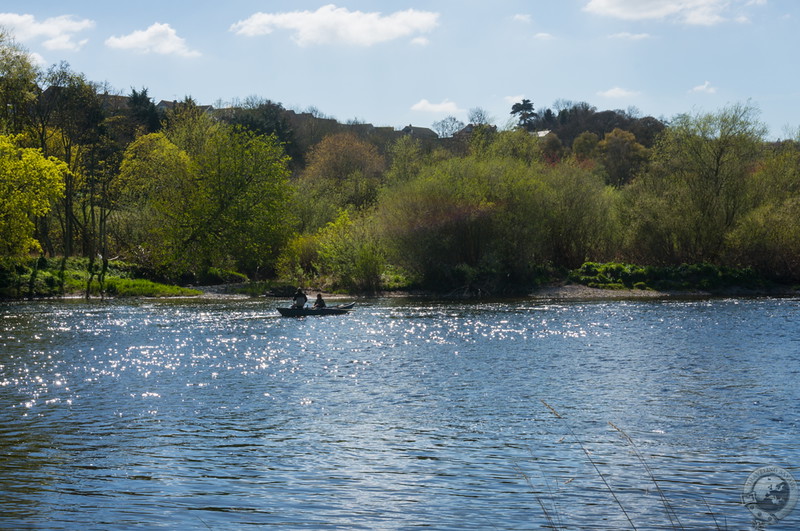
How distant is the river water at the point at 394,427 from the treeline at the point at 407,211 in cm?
1913

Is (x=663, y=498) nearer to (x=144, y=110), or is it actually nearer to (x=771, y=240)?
(x=771, y=240)

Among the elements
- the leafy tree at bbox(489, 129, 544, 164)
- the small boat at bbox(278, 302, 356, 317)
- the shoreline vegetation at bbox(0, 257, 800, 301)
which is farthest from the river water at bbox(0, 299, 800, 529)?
the leafy tree at bbox(489, 129, 544, 164)

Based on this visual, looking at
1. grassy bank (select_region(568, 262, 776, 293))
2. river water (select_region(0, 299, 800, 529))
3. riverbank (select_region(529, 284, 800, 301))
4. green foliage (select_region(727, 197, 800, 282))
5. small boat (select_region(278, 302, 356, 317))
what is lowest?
river water (select_region(0, 299, 800, 529))

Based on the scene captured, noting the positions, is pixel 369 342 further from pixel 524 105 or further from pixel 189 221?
pixel 524 105

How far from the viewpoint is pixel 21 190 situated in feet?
149

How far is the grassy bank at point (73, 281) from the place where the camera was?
157 feet

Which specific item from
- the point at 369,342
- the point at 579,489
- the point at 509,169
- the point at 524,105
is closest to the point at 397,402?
the point at 579,489

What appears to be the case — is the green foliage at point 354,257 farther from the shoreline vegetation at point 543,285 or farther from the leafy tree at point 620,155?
the leafy tree at point 620,155

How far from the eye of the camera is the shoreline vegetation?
50.7 metres

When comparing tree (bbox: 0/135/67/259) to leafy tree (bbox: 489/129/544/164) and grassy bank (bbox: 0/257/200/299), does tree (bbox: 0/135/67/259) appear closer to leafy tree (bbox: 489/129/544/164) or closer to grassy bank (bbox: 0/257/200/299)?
grassy bank (bbox: 0/257/200/299)

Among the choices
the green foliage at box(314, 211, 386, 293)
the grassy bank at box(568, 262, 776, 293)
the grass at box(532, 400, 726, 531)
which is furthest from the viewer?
the green foliage at box(314, 211, 386, 293)

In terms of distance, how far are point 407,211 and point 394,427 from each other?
36205 mm

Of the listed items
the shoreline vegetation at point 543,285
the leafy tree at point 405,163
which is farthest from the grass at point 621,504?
the leafy tree at point 405,163

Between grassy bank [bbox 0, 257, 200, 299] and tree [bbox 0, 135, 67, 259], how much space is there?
2424 millimetres
